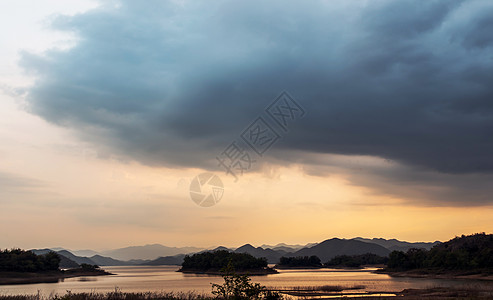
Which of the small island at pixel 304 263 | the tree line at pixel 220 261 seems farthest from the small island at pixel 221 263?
the small island at pixel 304 263

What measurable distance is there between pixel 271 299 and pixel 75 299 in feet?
53.6

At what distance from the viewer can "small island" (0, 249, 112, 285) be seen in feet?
312

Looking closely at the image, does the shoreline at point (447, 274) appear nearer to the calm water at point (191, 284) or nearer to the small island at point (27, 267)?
the calm water at point (191, 284)

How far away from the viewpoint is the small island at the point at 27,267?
9512 cm

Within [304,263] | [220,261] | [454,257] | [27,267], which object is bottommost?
[304,263]

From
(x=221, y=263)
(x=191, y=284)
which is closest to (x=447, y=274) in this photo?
(x=191, y=284)

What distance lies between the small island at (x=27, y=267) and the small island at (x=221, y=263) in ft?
168

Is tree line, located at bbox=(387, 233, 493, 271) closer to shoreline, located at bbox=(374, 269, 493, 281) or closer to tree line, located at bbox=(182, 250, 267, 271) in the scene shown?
shoreline, located at bbox=(374, 269, 493, 281)

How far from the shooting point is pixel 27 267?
102 meters

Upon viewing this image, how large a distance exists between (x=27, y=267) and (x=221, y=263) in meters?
69.1

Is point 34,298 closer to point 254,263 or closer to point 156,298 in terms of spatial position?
point 156,298

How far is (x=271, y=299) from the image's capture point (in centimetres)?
2877

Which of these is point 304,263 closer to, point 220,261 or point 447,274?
point 220,261

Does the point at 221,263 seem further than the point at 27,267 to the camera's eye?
Yes
